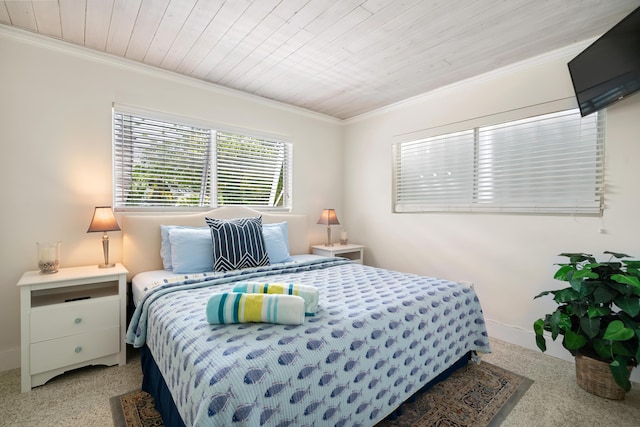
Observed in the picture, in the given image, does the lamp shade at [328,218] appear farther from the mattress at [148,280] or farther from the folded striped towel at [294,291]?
the folded striped towel at [294,291]

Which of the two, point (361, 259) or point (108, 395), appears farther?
point (361, 259)

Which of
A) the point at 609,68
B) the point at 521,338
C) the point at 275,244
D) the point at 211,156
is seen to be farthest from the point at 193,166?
the point at 521,338

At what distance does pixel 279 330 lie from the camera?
1377mm

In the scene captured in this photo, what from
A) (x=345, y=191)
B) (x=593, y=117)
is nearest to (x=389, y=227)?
(x=345, y=191)

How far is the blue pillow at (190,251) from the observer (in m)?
2.49

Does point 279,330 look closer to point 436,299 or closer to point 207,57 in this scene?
point 436,299

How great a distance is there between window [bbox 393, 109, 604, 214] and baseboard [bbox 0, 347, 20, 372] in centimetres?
378

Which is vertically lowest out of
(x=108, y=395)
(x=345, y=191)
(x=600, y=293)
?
(x=108, y=395)

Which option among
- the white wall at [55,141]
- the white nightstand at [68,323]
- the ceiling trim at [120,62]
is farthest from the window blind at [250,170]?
the white nightstand at [68,323]

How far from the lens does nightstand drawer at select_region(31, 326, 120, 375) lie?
1.99 meters

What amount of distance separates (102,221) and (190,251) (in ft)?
2.26

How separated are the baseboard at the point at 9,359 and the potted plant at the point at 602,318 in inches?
150

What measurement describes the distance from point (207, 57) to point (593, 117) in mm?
3174

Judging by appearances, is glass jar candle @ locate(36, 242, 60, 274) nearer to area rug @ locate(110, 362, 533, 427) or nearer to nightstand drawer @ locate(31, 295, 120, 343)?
nightstand drawer @ locate(31, 295, 120, 343)
